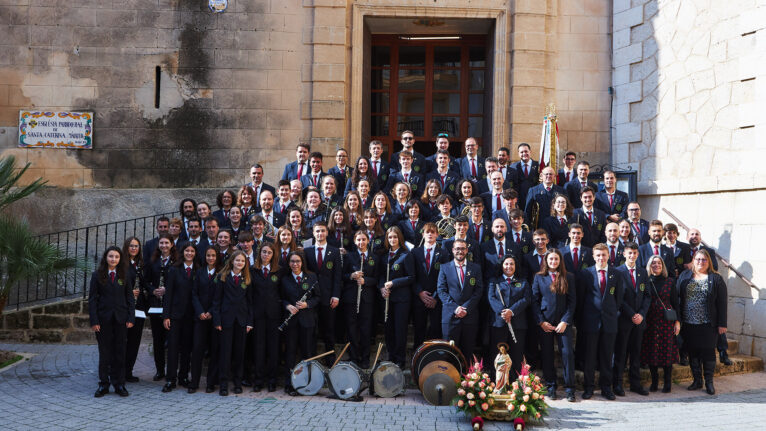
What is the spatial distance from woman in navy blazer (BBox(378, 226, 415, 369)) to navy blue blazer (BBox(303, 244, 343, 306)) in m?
0.52

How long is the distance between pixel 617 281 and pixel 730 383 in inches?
83.3

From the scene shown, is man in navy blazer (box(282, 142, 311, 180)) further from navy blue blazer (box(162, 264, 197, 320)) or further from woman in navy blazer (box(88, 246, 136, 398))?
woman in navy blazer (box(88, 246, 136, 398))

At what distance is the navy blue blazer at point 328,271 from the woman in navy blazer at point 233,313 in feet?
2.58

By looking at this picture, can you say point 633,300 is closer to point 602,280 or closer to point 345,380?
point 602,280

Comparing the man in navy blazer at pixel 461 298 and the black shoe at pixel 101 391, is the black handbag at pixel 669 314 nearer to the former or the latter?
the man in navy blazer at pixel 461 298

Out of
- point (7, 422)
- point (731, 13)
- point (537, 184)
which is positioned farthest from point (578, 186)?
point (7, 422)

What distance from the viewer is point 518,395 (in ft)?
20.7

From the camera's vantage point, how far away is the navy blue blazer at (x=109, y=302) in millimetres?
7309

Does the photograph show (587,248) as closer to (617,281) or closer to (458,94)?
(617,281)

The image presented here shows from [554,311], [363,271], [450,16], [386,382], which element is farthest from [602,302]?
[450,16]

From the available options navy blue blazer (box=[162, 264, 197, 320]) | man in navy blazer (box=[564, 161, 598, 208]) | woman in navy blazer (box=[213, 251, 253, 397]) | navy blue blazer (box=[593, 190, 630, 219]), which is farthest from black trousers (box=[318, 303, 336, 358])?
navy blue blazer (box=[593, 190, 630, 219])

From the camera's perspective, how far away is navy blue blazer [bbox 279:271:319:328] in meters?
7.62

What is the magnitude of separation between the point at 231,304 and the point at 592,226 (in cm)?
468

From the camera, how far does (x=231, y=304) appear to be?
748 cm
